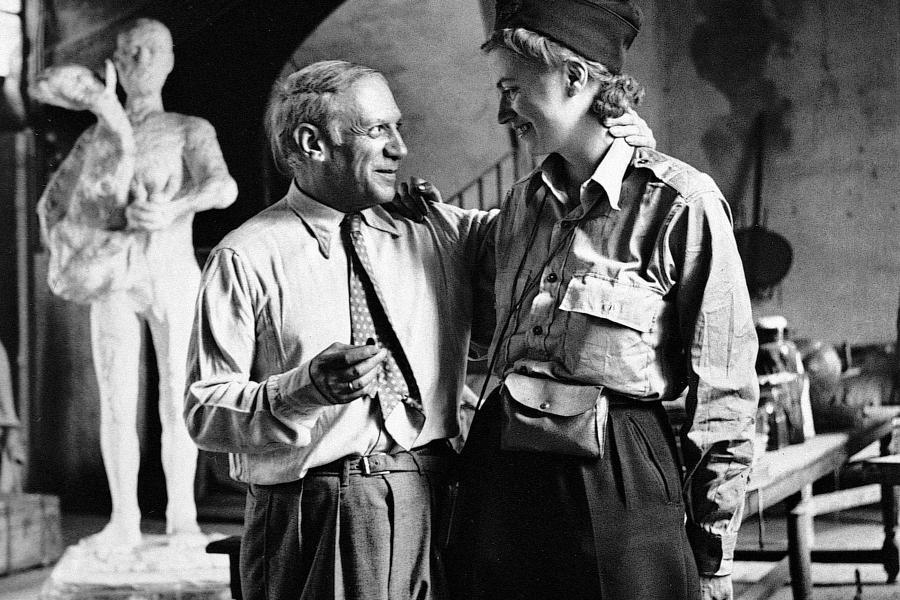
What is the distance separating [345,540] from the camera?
2.36 meters

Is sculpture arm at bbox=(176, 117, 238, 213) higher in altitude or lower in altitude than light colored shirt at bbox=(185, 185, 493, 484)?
higher

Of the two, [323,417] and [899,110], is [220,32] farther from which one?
[323,417]

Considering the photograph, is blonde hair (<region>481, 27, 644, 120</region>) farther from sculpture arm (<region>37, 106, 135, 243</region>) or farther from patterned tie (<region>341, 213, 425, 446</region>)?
sculpture arm (<region>37, 106, 135, 243</region>)

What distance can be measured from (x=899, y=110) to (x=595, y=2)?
16.4 feet

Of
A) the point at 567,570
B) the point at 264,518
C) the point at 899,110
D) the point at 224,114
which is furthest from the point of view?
the point at 224,114

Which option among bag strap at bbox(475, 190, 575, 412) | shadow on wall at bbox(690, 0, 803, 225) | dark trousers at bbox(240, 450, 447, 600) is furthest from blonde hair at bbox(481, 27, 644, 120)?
shadow on wall at bbox(690, 0, 803, 225)

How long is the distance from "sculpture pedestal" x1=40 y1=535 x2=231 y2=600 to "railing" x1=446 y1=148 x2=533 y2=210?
8.30 feet

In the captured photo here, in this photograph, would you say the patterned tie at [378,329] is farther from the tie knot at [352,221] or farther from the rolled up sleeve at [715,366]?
the rolled up sleeve at [715,366]

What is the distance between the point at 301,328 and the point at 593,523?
2.40 ft

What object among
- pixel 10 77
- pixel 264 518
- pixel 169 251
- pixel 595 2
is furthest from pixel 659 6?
pixel 264 518

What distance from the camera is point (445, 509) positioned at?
2.49 meters

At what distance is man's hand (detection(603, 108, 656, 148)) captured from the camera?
7.68ft

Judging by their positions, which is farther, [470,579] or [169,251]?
[169,251]

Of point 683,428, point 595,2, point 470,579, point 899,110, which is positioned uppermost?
point 899,110
